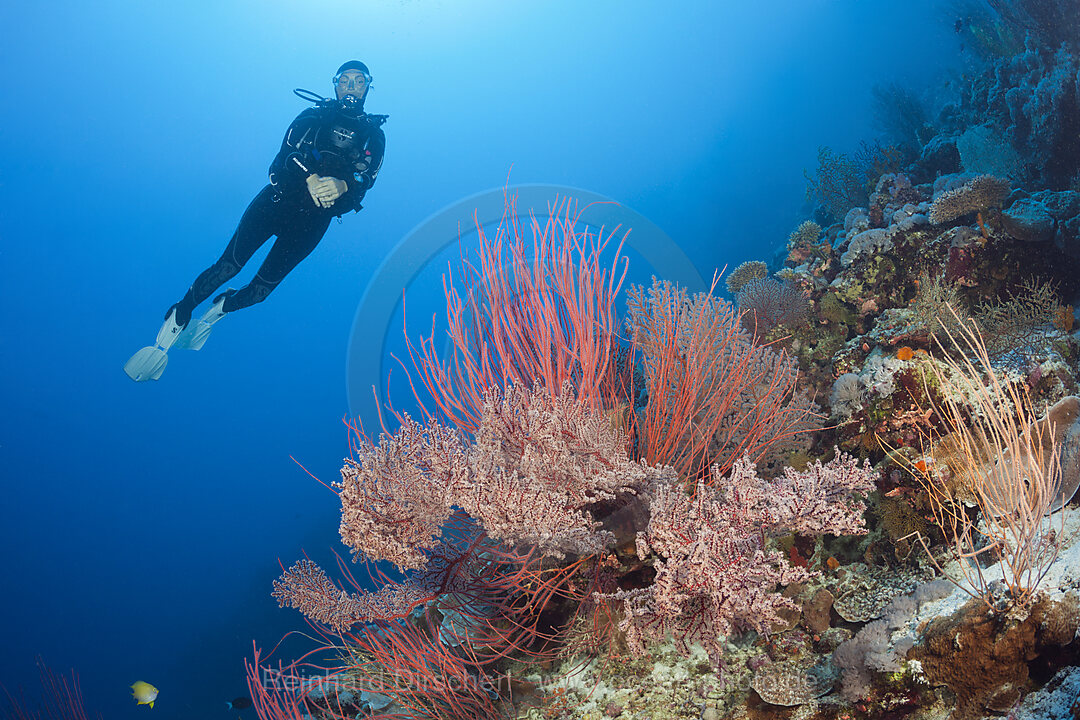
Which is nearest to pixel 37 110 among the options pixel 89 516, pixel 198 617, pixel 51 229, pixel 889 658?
pixel 51 229

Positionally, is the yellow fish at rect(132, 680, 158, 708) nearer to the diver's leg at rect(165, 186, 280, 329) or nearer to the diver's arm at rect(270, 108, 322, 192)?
the diver's leg at rect(165, 186, 280, 329)

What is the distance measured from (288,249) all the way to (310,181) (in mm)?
1427

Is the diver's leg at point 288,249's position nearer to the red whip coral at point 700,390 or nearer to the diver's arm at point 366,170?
the diver's arm at point 366,170

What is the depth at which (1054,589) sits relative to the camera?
5.74 ft

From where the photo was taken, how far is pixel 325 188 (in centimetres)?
753

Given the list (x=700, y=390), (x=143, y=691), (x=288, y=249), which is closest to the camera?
(x=700, y=390)

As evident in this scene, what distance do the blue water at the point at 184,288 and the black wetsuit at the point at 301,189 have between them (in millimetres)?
12440

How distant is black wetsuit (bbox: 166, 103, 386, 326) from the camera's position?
726 cm

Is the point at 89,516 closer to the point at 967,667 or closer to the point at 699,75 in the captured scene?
the point at 967,667

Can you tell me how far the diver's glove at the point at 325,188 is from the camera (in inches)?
295

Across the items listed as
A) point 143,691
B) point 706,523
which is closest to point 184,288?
point 143,691

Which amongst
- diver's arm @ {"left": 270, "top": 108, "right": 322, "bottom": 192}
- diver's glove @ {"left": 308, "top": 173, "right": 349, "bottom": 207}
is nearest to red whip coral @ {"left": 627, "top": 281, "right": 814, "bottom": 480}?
diver's glove @ {"left": 308, "top": 173, "right": 349, "bottom": 207}

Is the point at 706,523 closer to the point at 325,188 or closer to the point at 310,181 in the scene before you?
the point at 325,188

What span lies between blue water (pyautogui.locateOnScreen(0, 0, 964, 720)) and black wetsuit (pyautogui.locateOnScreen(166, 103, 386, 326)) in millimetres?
12440
